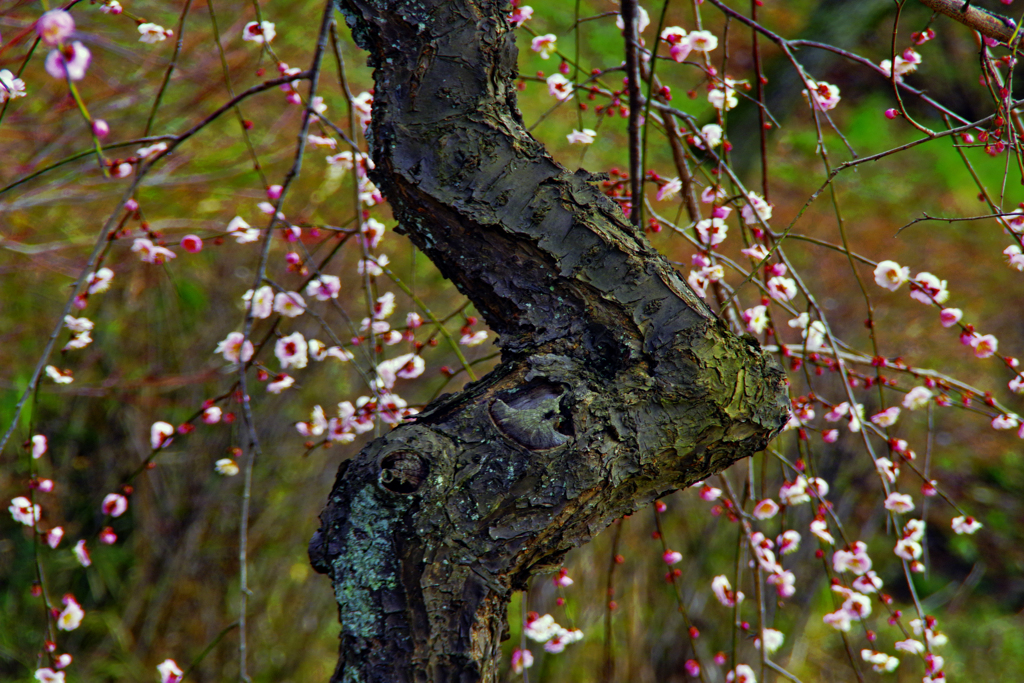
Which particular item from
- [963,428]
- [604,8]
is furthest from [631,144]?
[604,8]

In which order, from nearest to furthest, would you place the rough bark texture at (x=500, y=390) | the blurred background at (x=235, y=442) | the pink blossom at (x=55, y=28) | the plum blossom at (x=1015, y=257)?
the pink blossom at (x=55, y=28) < the rough bark texture at (x=500, y=390) < the plum blossom at (x=1015, y=257) < the blurred background at (x=235, y=442)

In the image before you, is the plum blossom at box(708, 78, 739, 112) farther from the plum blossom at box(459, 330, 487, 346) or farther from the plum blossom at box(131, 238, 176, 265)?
the plum blossom at box(131, 238, 176, 265)

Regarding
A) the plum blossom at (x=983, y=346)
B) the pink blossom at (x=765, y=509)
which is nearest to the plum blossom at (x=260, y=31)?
the pink blossom at (x=765, y=509)

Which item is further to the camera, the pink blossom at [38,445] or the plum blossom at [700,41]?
the plum blossom at [700,41]

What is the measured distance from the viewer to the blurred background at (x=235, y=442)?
7.86 ft

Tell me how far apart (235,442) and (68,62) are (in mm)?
1675

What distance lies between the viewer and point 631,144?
3.93 ft

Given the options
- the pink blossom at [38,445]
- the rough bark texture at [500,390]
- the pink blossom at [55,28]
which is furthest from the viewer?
the pink blossom at [38,445]

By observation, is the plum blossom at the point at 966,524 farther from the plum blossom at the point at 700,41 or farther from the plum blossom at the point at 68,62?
the plum blossom at the point at 68,62

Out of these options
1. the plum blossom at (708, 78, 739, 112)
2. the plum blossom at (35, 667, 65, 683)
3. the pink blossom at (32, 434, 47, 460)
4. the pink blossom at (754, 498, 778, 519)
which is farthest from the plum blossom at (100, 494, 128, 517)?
the plum blossom at (708, 78, 739, 112)

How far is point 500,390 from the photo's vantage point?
958 millimetres

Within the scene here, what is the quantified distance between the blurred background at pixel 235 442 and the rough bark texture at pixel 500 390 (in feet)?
2.94

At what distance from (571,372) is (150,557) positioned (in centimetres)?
217

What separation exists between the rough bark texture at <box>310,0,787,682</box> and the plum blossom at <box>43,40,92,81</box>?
462 millimetres
